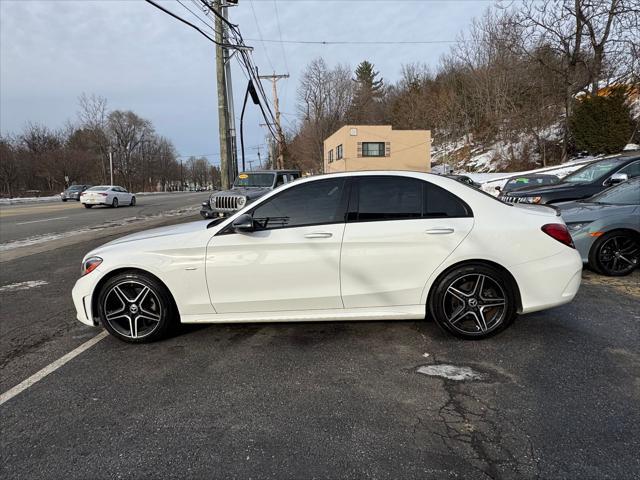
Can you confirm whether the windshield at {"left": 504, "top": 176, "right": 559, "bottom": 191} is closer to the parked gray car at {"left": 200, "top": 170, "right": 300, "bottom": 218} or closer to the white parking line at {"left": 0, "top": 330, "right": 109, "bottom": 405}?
the parked gray car at {"left": 200, "top": 170, "right": 300, "bottom": 218}

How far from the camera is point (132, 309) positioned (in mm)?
3799

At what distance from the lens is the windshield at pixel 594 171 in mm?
8352

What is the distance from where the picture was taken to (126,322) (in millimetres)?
3846

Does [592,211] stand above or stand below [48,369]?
above

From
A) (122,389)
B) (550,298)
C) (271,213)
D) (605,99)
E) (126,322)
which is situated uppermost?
(605,99)

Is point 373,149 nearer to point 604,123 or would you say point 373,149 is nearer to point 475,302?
point 604,123

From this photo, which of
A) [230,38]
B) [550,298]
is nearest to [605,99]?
[230,38]

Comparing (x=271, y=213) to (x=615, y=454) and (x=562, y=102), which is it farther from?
(x=562, y=102)

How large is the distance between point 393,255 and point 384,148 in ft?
126

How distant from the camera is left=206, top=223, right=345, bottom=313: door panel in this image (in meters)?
3.60

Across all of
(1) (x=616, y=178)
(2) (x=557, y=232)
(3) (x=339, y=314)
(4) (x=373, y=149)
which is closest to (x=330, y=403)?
(3) (x=339, y=314)

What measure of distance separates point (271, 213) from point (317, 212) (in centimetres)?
45

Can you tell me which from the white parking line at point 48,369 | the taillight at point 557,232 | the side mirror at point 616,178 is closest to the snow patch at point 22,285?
the white parking line at point 48,369

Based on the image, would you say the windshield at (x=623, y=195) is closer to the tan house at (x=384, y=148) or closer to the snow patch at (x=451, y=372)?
the snow patch at (x=451, y=372)
